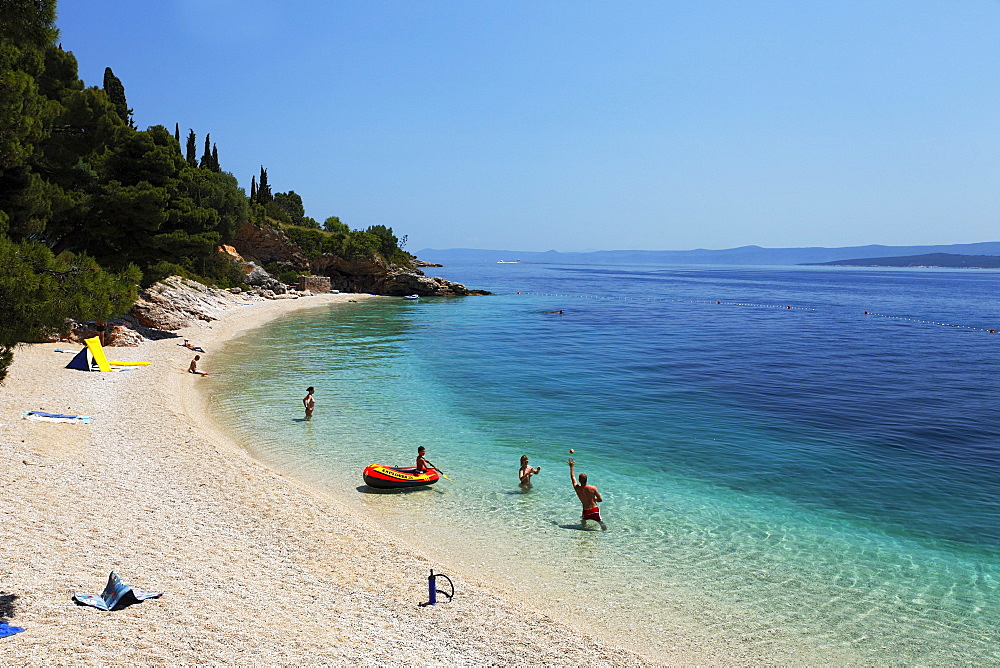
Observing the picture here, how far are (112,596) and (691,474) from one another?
14904 millimetres

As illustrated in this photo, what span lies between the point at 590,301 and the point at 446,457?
80174 mm

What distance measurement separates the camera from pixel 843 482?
18109 millimetres

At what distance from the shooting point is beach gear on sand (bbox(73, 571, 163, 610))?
28.0 feet

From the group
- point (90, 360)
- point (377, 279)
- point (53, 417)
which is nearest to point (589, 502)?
point (53, 417)

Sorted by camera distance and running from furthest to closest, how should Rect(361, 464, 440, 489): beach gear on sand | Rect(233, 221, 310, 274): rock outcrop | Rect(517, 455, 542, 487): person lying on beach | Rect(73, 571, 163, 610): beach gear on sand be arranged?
Rect(233, 221, 310, 274): rock outcrop
Rect(517, 455, 542, 487): person lying on beach
Rect(361, 464, 440, 489): beach gear on sand
Rect(73, 571, 163, 610): beach gear on sand

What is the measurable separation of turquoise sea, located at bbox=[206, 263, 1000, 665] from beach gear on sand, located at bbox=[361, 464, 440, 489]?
271mm

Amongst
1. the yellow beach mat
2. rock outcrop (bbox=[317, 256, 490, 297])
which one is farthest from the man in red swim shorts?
rock outcrop (bbox=[317, 256, 490, 297])

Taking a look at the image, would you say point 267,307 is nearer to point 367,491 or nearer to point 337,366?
point 337,366

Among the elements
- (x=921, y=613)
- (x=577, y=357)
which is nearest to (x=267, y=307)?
(x=577, y=357)

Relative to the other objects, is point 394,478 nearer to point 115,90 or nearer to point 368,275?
point 115,90

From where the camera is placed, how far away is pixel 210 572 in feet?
33.8

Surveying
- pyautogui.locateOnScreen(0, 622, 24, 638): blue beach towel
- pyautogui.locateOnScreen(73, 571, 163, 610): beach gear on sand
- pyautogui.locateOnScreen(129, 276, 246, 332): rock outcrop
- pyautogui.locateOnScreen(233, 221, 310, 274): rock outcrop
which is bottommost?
pyautogui.locateOnScreen(73, 571, 163, 610): beach gear on sand

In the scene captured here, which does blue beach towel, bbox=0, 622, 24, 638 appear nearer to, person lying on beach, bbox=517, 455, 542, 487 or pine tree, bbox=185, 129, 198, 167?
person lying on beach, bbox=517, 455, 542, 487

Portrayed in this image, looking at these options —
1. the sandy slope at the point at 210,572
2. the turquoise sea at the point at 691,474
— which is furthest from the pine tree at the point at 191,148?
the sandy slope at the point at 210,572
